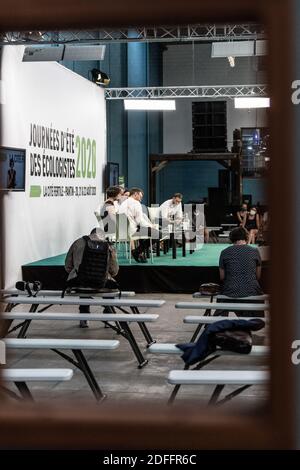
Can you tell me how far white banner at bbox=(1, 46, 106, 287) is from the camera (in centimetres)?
937

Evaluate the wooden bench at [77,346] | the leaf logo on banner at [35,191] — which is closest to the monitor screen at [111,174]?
the leaf logo on banner at [35,191]

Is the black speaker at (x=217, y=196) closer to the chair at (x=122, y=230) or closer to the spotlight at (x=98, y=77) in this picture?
the spotlight at (x=98, y=77)

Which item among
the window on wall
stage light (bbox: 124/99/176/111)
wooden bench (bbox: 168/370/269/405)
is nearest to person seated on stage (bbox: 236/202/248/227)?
the window on wall

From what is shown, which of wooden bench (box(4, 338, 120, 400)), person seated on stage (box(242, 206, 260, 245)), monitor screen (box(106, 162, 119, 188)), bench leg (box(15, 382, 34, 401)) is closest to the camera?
bench leg (box(15, 382, 34, 401))

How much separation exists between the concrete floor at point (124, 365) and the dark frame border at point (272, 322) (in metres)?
1.34

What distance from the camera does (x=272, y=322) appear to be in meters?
2.30

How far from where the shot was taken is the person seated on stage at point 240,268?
19.6 ft

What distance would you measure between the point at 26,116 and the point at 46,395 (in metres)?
5.86

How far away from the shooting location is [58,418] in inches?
93.1

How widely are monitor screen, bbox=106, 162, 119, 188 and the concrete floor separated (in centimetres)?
686

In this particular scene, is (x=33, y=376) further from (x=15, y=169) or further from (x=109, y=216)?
(x=109, y=216)

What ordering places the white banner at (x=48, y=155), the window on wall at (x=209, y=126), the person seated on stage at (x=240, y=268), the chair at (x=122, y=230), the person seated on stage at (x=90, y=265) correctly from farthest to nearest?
the window on wall at (x=209, y=126)
the chair at (x=122, y=230)
the white banner at (x=48, y=155)
the person seated on stage at (x=90, y=265)
the person seated on stage at (x=240, y=268)

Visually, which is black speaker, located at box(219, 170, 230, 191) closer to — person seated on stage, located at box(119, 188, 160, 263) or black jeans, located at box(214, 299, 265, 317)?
person seated on stage, located at box(119, 188, 160, 263)

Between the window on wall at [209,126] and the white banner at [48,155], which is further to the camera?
the window on wall at [209,126]
